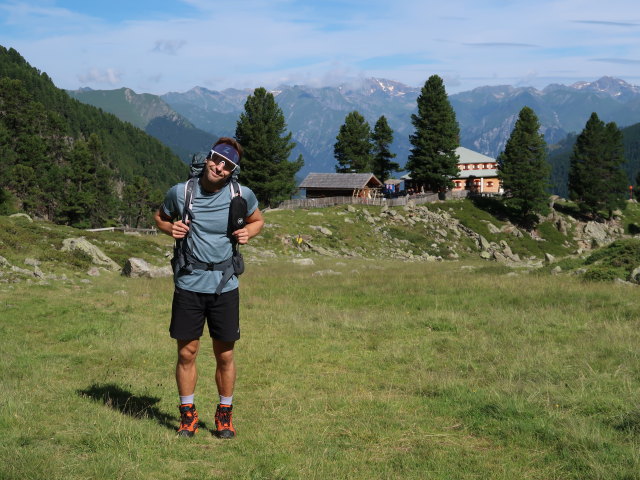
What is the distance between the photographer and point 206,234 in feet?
19.1

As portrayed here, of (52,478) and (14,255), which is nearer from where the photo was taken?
(52,478)

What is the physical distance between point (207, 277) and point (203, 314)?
422 millimetres

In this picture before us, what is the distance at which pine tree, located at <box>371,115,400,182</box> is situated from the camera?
7894cm

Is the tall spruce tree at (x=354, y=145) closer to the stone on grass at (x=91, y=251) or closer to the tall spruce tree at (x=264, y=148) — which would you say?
the tall spruce tree at (x=264, y=148)

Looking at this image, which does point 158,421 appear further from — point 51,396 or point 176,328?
point 51,396

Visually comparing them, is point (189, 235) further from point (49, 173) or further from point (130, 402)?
point (49, 173)

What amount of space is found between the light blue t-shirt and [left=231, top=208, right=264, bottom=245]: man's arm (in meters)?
0.13

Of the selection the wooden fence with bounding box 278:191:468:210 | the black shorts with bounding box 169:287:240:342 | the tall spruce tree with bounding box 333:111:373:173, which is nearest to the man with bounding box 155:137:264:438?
the black shorts with bounding box 169:287:240:342

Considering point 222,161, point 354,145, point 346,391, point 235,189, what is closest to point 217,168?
point 222,161

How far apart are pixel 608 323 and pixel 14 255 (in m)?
20.9

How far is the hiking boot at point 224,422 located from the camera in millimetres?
5832

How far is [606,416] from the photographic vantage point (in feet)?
19.8

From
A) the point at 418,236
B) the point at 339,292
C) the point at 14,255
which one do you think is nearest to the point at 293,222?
the point at 418,236

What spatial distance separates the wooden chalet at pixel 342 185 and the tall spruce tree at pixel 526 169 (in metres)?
17.0
